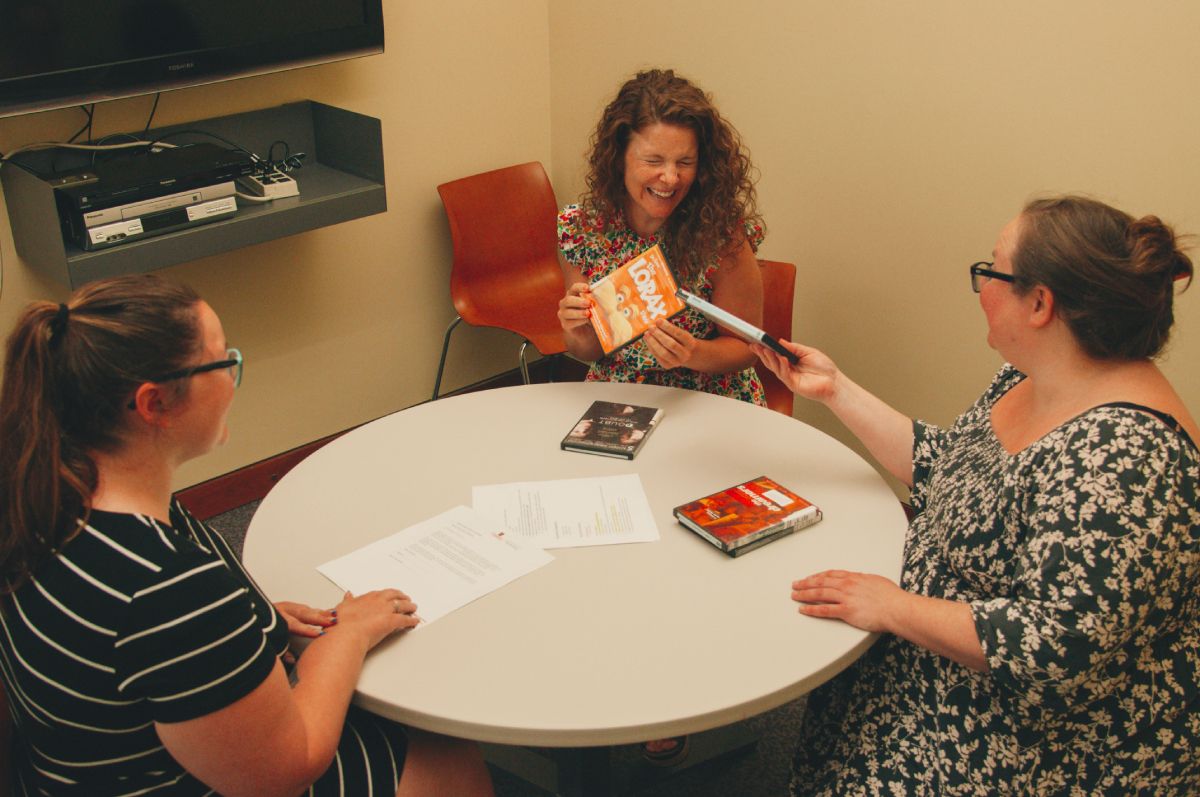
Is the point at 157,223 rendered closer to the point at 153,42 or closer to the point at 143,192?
the point at 143,192

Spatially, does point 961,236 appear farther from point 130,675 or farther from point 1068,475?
point 130,675

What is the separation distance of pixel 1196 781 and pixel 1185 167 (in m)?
1.61

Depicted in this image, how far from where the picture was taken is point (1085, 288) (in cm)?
142

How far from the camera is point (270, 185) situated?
288cm

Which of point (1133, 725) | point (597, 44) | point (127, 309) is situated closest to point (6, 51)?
point (127, 309)

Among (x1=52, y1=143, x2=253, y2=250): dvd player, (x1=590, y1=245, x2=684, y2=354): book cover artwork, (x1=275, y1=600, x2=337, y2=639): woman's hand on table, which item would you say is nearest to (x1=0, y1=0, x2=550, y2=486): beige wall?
(x1=52, y1=143, x2=253, y2=250): dvd player

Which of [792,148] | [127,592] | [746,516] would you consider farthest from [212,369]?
[792,148]

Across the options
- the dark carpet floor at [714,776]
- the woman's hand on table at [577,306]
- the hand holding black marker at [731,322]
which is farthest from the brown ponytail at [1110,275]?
the dark carpet floor at [714,776]

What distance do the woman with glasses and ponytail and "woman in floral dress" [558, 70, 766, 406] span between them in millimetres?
1082

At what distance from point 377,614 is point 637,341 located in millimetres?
1178

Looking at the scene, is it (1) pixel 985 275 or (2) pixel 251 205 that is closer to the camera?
(1) pixel 985 275

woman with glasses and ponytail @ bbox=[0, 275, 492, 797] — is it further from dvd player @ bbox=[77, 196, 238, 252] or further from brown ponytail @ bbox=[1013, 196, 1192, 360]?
dvd player @ bbox=[77, 196, 238, 252]

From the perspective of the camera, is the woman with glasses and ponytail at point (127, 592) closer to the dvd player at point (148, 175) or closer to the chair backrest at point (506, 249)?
the dvd player at point (148, 175)

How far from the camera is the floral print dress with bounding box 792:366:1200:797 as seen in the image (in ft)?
4.31
